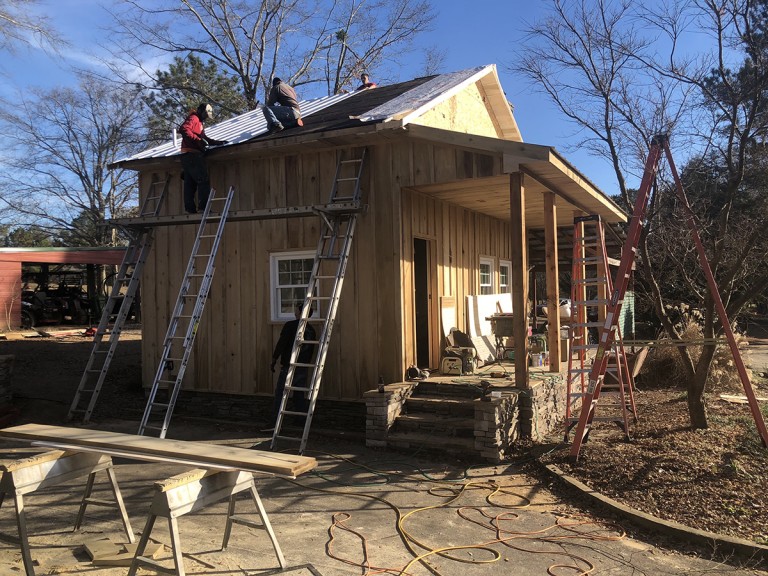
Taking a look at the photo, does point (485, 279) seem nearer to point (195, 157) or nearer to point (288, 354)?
point (288, 354)

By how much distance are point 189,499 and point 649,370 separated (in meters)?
11.4

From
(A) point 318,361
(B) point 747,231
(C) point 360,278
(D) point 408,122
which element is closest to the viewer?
(A) point 318,361

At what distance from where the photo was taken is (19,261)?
21.7 m

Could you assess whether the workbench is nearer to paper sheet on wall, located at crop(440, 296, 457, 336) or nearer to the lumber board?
the lumber board

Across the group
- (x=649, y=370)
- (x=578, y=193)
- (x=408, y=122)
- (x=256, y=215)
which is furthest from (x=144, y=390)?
(x=649, y=370)

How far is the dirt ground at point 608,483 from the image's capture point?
4.36 meters

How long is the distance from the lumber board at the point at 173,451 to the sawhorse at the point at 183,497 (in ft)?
0.40

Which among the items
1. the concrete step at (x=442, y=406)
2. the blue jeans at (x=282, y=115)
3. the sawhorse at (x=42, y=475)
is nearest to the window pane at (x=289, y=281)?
the blue jeans at (x=282, y=115)

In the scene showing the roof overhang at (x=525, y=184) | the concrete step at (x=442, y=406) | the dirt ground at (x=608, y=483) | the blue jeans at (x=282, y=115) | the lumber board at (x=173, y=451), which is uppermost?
the blue jeans at (x=282, y=115)

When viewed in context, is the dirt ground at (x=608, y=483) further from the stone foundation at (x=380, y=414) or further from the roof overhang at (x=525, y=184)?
the roof overhang at (x=525, y=184)

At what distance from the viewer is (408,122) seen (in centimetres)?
818

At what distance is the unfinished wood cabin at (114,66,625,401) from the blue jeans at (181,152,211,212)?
1.16 feet

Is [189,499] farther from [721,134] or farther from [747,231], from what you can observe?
[747,231]

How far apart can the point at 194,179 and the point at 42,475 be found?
6.26 meters
